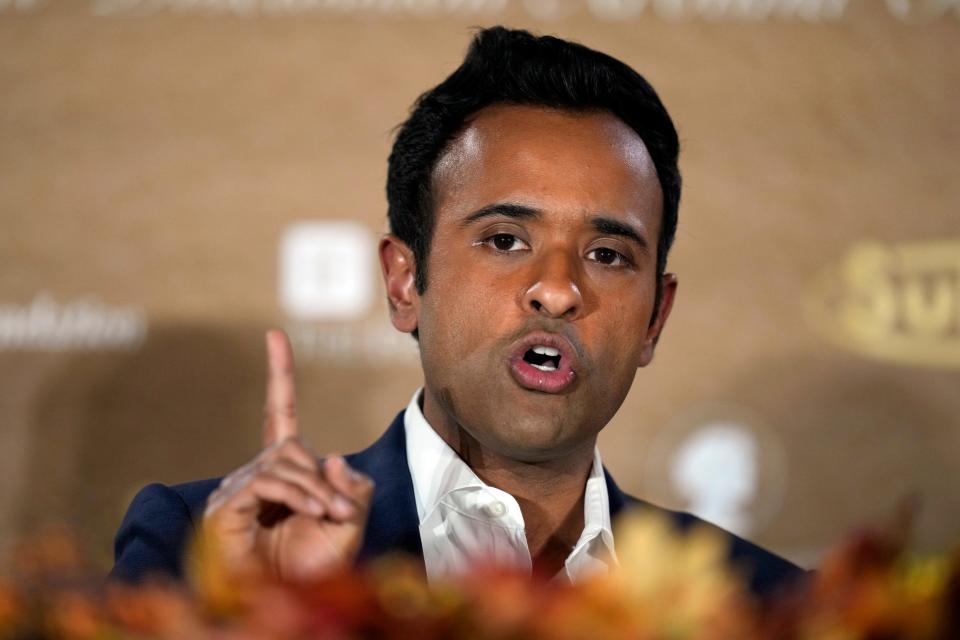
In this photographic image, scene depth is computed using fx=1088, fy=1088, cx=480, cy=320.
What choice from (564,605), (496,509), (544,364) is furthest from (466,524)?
(564,605)

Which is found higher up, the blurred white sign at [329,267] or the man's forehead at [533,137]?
the man's forehead at [533,137]

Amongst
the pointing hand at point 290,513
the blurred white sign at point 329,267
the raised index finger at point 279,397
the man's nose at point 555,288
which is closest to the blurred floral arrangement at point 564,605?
the pointing hand at point 290,513

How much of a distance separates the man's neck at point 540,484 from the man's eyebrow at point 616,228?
0.97ft

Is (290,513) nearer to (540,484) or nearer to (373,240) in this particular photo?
(540,484)

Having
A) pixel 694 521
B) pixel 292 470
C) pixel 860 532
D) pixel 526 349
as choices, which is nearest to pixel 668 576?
pixel 860 532

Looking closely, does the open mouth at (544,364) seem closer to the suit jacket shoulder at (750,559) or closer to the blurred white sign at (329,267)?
the suit jacket shoulder at (750,559)

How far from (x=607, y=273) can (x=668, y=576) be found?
87 cm

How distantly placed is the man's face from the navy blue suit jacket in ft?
0.34

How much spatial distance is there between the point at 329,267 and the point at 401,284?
1.76 ft

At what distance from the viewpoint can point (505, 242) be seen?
1.35 m

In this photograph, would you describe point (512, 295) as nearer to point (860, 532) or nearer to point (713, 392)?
point (860, 532)

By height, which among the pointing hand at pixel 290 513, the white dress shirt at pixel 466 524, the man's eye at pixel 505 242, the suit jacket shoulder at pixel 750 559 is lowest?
the suit jacket shoulder at pixel 750 559

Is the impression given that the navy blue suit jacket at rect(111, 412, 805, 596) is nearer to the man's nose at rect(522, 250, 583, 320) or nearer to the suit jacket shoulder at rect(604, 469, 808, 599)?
the suit jacket shoulder at rect(604, 469, 808, 599)

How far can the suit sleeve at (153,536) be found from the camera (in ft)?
3.62
